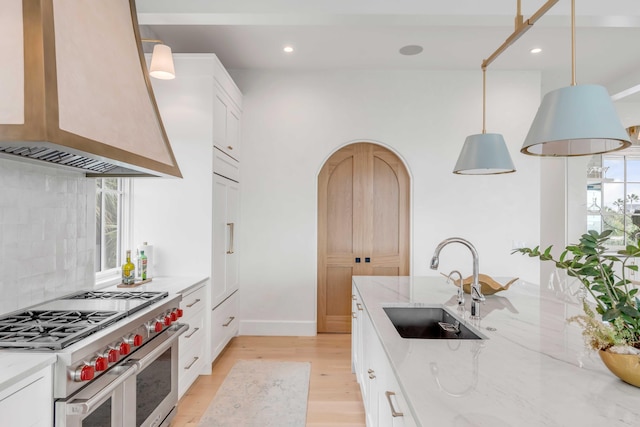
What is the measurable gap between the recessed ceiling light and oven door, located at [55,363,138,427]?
3528mm

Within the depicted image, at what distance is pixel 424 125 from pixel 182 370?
3448 mm

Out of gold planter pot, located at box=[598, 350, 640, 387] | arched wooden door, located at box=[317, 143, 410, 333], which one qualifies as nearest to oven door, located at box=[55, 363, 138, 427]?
gold planter pot, located at box=[598, 350, 640, 387]

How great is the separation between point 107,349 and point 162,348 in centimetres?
47

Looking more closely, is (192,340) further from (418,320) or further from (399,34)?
(399,34)

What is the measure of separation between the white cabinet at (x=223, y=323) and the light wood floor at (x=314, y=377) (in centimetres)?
14

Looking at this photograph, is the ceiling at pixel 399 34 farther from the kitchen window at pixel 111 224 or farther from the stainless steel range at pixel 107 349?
the stainless steel range at pixel 107 349

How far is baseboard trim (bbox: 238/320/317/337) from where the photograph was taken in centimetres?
429

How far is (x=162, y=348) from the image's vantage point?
6.77 ft

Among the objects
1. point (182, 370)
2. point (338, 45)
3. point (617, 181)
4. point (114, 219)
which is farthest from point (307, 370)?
point (617, 181)

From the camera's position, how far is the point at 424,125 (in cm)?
436

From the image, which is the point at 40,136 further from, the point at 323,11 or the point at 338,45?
the point at 338,45

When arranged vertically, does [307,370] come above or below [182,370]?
below

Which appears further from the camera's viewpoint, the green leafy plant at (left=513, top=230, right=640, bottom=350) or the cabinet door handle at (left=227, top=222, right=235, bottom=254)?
the cabinet door handle at (left=227, top=222, right=235, bottom=254)

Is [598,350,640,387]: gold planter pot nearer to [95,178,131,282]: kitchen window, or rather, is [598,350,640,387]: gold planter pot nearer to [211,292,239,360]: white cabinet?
[211,292,239,360]: white cabinet
